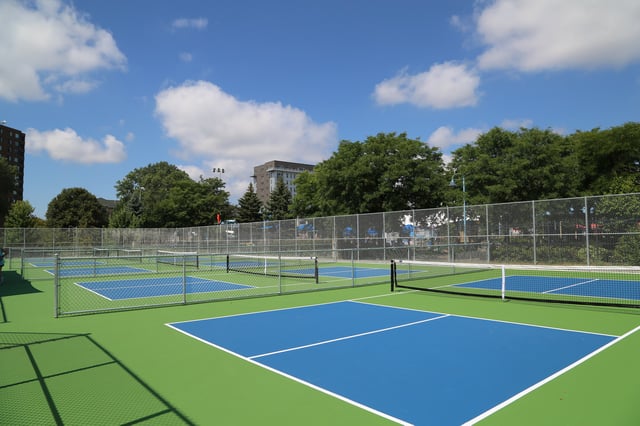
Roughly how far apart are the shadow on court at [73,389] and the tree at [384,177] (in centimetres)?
3042

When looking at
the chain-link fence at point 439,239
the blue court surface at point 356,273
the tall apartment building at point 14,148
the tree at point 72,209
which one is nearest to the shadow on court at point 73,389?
the chain-link fence at point 439,239

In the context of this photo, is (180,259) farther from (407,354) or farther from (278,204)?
(278,204)

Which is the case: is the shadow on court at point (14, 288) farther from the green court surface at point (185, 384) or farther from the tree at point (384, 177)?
the tree at point (384, 177)

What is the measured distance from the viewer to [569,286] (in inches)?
599

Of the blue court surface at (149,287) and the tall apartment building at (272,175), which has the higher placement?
the tall apartment building at (272,175)

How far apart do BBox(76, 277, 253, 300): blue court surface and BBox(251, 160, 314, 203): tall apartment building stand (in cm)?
14695

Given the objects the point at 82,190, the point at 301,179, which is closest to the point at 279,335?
the point at 301,179

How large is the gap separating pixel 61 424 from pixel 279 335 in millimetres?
4307

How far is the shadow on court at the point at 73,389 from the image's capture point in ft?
15.1

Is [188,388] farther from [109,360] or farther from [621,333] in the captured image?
[621,333]

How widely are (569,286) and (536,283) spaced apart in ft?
3.98

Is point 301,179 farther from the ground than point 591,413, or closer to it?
farther from the ground

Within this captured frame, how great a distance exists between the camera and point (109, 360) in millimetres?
6734

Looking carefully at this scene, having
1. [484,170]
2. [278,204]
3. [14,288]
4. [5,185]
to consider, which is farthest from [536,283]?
[5,185]
